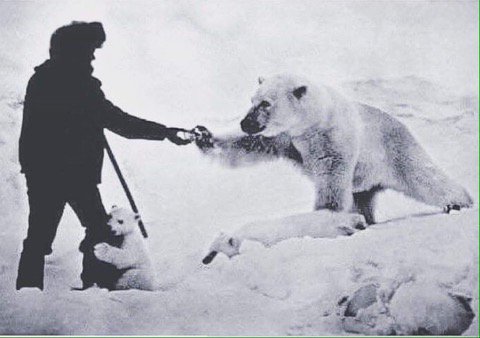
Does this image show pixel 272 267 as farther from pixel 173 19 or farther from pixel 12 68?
pixel 12 68

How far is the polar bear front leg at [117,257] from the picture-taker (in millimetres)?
2996

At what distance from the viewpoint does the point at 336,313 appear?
9.19ft

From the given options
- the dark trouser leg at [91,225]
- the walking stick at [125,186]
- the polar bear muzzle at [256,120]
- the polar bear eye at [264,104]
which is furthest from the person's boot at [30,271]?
the polar bear eye at [264,104]

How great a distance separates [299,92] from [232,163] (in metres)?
0.46

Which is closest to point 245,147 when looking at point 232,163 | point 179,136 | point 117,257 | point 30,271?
point 232,163

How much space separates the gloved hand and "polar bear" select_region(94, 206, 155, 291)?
0.44 meters

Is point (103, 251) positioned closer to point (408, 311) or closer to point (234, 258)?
point (234, 258)

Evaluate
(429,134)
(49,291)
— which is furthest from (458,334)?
(49,291)

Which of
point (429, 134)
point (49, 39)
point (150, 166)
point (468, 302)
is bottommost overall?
point (468, 302)

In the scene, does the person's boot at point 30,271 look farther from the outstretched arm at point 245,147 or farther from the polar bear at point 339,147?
the polar bear at point 339,147

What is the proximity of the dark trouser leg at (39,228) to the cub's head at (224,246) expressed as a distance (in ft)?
2.42

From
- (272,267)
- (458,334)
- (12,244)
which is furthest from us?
(12,244)

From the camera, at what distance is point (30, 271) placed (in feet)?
10.1

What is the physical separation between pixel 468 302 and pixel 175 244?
130cm
